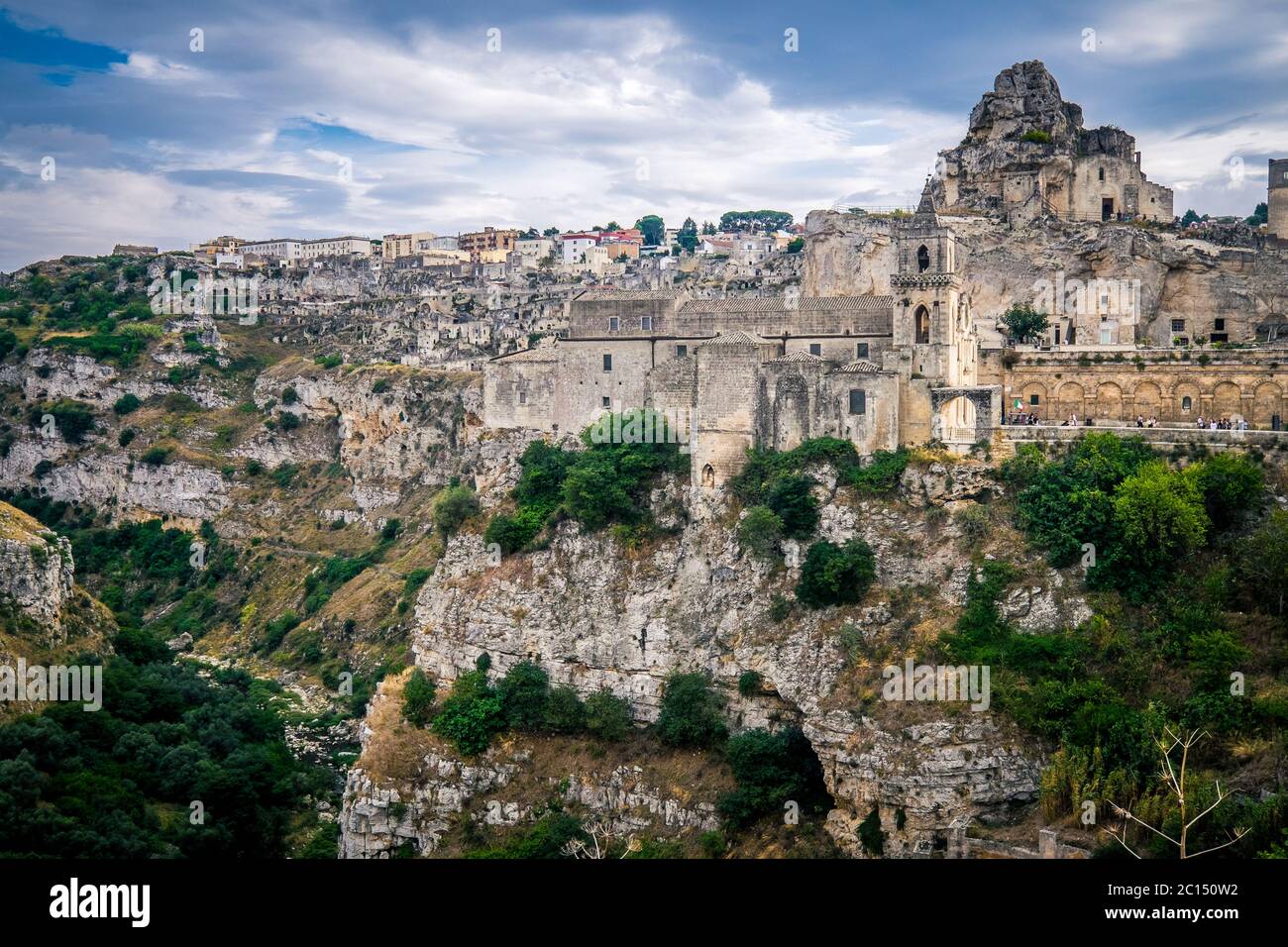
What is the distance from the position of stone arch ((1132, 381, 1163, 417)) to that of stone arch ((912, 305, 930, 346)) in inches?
247

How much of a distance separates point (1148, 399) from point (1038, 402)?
119 inches

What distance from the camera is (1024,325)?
39.4 meters

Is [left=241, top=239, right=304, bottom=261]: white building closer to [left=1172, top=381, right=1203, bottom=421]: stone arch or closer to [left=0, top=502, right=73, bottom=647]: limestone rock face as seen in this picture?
[left=0, top=502, right=73, bottom=647]: limestone rock face

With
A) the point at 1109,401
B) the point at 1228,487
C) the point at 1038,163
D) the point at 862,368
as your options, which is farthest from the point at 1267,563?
the point at 1038,163

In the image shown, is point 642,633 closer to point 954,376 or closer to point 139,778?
point 954,376

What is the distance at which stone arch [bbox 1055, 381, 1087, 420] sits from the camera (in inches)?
1393

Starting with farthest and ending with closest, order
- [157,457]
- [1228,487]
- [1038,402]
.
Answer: [157,457] < [1038,402] < [1228,487]

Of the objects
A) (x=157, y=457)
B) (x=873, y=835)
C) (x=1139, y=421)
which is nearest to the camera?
(x=873, y=835)

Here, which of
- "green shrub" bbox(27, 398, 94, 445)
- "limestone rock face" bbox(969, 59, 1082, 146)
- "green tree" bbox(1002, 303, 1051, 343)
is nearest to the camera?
"green tree" bbox(1002, 303, 1051, 343)

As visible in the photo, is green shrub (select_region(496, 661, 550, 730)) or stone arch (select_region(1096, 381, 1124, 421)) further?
green shrub (select_region(496, 661, 550, 730))

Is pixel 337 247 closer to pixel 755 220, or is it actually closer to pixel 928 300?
pixel 755 220

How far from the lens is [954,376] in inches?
1336

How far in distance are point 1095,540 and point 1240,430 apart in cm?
504

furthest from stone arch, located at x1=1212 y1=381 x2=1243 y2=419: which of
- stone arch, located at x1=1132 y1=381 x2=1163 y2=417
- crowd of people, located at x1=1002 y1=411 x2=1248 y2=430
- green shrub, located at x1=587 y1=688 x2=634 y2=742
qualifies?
Answer: green shrub, located at x1=587 y1=688 x2=634 y2=742
